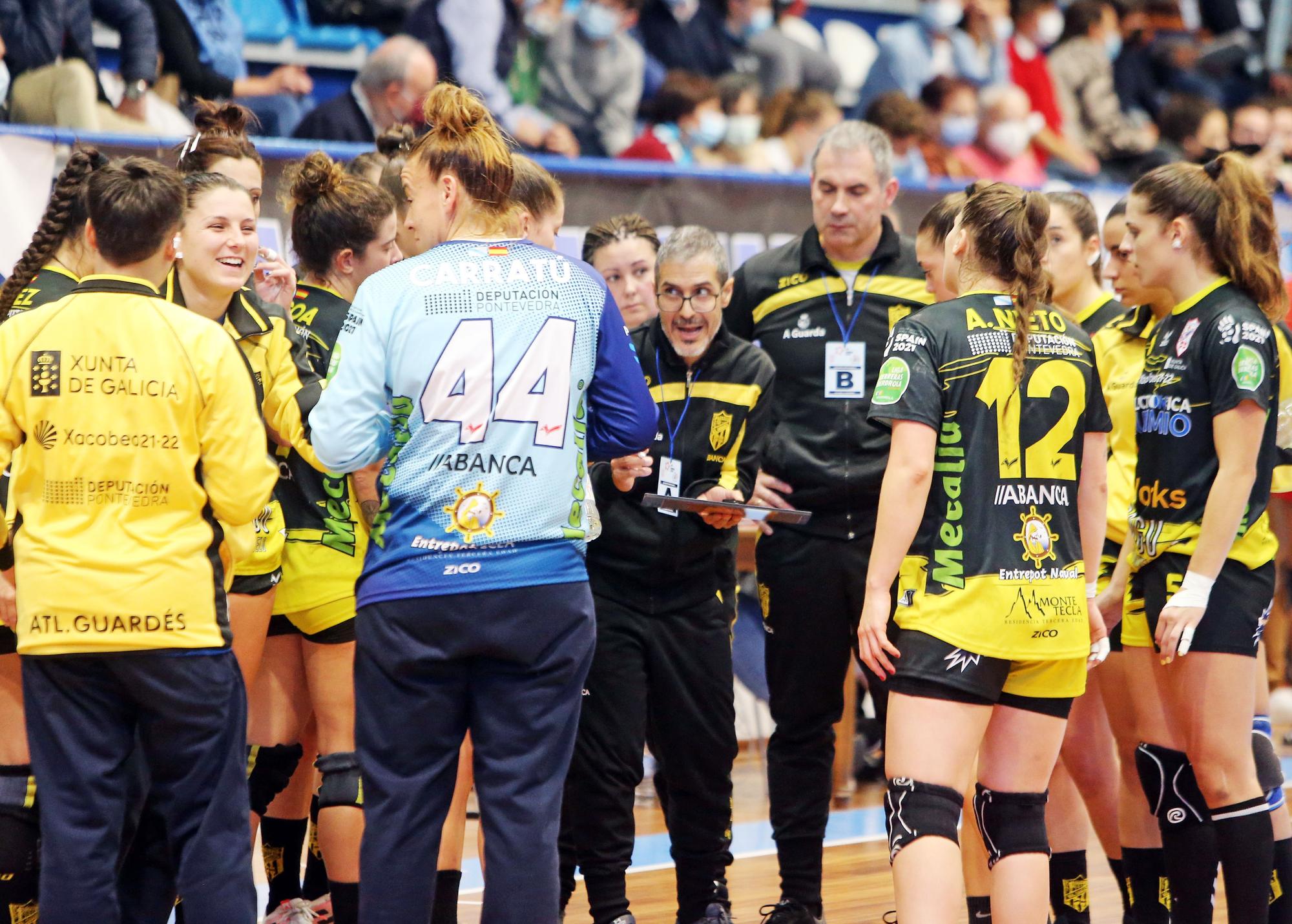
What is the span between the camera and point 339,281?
3.83m

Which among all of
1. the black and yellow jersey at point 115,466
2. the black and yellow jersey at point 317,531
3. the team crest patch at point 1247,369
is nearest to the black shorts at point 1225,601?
the team crest patch at point 1247,369

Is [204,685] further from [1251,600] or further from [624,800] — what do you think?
[1251,600]

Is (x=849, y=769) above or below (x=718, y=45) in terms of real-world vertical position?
below

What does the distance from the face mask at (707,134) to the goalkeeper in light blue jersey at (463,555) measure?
20.7 ft

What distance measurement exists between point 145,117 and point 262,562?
13.0 ft

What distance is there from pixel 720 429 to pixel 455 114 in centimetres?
148

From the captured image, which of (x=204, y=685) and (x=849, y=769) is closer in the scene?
(x=204, y=685)

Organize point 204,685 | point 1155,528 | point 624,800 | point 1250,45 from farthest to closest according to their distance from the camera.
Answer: point 1250,45 → point 624,800 → point 1155,528 → point 204,685

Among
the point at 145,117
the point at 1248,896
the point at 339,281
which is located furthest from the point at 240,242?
the point at 145,117

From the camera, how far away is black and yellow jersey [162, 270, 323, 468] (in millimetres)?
3479

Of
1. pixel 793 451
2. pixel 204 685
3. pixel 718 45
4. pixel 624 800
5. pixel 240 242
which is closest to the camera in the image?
pixel 204 685

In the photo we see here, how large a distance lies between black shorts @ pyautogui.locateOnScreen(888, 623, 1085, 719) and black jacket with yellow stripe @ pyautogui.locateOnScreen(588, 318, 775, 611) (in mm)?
952

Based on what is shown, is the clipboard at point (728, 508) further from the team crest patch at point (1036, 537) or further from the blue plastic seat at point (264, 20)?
the blue plastic seat at point (264, 20)

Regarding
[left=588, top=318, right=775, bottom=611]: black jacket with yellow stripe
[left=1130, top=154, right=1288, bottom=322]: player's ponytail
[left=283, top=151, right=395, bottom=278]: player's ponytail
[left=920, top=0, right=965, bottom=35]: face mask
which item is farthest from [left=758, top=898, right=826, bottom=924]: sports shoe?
[left=920, top=0, right=965, bottom=35]: face mask
